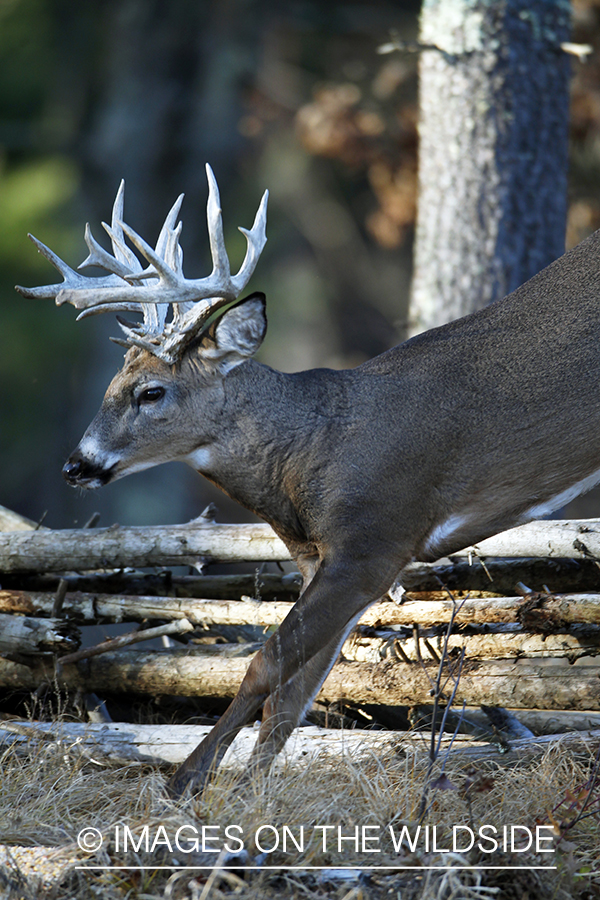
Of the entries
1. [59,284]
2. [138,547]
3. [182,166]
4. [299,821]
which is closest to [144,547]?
[138,547]

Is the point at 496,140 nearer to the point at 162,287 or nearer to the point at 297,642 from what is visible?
the point at 162,287

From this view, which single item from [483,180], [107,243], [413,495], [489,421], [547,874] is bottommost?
[547,874]

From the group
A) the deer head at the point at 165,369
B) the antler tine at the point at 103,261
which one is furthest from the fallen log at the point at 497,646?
the antler tine at the point at 103,261

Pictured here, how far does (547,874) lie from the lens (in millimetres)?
3225

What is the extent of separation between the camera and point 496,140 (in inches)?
255

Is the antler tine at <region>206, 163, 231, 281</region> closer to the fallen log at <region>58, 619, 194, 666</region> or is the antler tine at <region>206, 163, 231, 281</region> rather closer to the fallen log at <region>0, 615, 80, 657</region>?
the fallen log at <region>58, 619, 194, 666</region>

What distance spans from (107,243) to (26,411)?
533 cm

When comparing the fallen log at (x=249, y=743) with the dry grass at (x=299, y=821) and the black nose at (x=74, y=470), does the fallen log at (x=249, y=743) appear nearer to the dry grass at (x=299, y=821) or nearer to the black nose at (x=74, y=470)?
the dry grass at (x=299, y=821)

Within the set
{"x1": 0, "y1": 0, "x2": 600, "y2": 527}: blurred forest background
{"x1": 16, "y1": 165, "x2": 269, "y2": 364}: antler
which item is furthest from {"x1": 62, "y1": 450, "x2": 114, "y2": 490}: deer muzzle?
{"x1": 0, "y1": 0, "x2": 600, "y2": 527}: blurred forest background

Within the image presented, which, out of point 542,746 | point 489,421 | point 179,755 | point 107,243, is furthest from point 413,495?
point 107,243

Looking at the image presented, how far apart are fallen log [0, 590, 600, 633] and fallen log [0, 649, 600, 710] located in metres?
0.20

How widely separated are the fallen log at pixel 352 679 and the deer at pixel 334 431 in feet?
1.70

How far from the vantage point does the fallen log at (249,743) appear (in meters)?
4.21

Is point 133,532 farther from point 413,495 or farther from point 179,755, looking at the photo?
point 413,495
